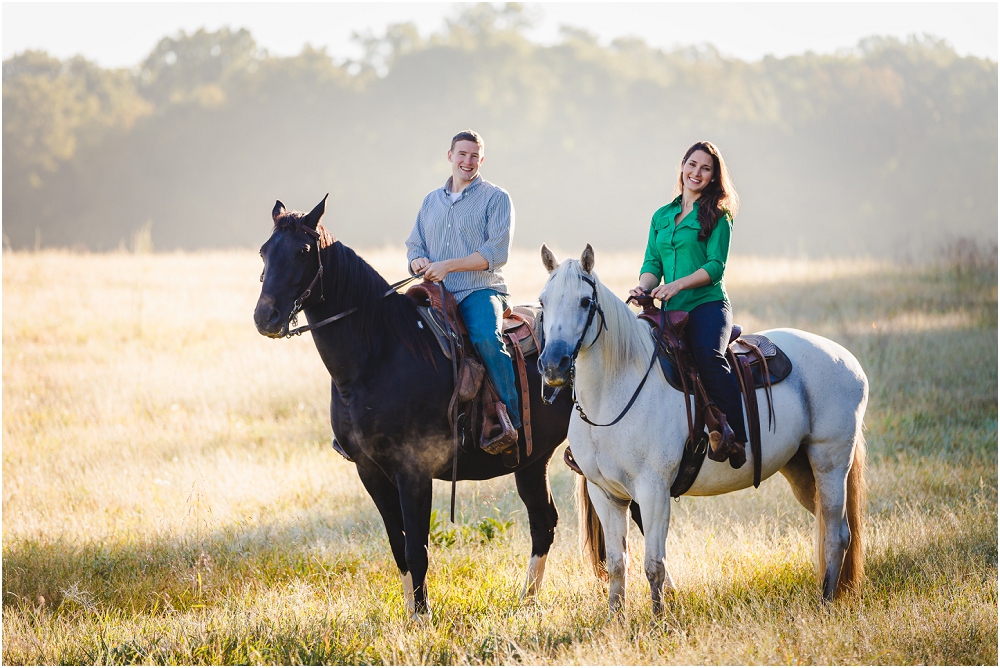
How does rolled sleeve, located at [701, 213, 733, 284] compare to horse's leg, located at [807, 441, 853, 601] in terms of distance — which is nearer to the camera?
rolled sleeve, located at [701, 213, 733, 284]

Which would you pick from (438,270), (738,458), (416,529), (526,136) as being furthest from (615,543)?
(526,136)

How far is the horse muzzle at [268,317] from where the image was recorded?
14.8 ft

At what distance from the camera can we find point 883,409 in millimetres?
10609

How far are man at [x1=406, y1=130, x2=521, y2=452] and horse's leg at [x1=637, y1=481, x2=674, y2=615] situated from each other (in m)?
1.20

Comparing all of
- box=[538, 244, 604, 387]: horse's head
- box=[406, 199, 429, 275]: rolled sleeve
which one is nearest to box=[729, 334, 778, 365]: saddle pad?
box=[538, 244, 604, 387]: horse's head

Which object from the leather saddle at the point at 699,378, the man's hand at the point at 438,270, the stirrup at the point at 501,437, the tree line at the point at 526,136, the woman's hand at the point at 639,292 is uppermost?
the tree line at the point at 526,136

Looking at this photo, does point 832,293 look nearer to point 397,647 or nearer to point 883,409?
point 883,409

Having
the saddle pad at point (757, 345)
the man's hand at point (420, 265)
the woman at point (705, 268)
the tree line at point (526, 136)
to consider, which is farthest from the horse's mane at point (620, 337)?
the tree line at point (526, 136)

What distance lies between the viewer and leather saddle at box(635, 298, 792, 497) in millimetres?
4645

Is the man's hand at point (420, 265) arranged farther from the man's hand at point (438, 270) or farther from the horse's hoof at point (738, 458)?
the horse's hoof at point (738, 458)

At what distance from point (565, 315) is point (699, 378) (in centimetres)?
118

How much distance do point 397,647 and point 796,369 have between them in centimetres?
302

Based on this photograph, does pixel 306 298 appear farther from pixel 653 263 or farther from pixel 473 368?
pixel 653 263

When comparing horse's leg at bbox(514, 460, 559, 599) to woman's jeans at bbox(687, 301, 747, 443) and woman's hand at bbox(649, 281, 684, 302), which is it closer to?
woman's jeans at bbox(687, 301, 747, 443)
